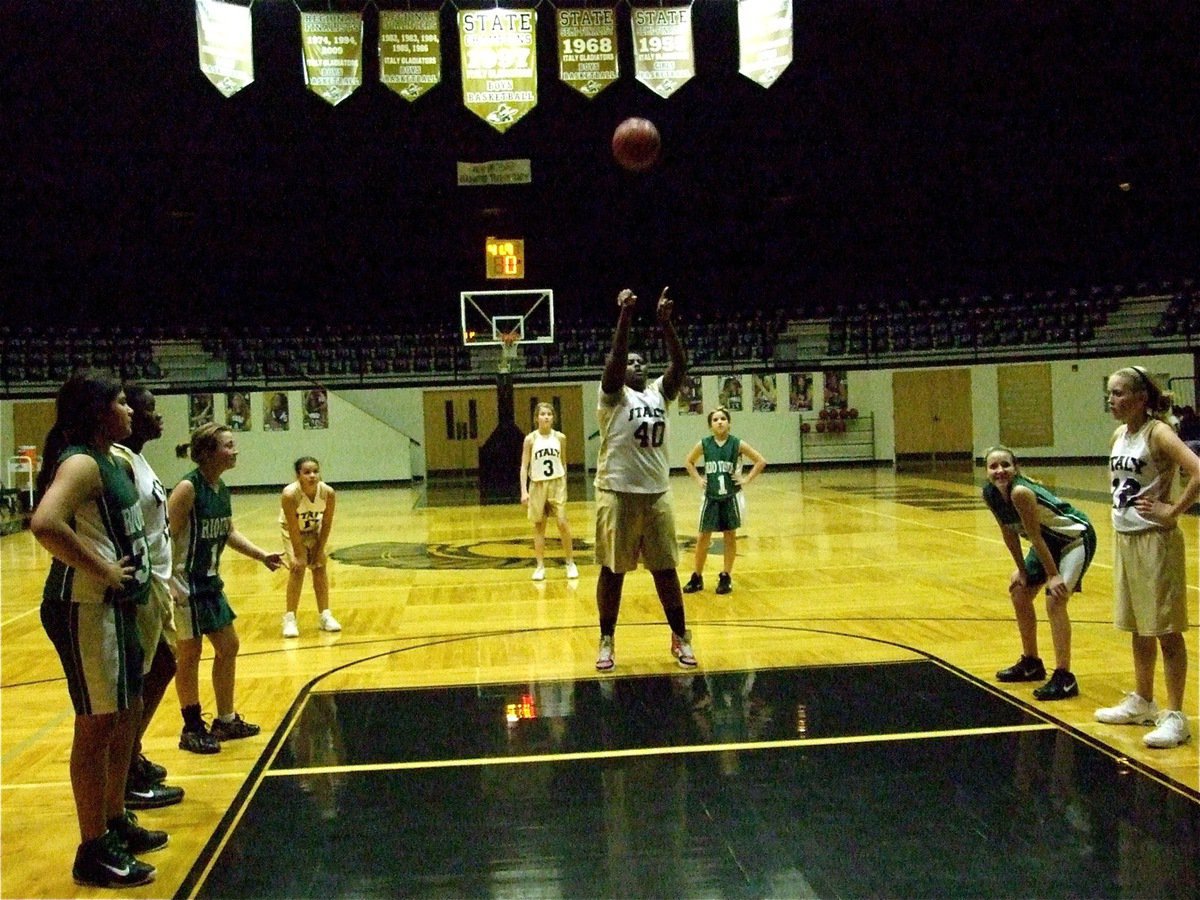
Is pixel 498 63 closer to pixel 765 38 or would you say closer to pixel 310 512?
pixel 765 38

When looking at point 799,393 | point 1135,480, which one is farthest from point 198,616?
point 799,393

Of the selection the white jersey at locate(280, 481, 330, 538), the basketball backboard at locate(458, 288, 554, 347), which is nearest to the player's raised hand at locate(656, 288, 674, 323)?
the white jersey at locate(280, 481, 330, 538)

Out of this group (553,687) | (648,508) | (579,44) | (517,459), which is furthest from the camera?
(517,459)

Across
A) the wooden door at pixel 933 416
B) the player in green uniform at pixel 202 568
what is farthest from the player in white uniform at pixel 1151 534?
the wooden door at pixel 933 416

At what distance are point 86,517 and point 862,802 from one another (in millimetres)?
2738

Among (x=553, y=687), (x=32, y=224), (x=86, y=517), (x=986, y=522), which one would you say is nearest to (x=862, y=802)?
(x=553, y=687)

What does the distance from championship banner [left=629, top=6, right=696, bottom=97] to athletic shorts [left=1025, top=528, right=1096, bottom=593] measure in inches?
350

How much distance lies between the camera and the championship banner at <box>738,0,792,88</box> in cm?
1228

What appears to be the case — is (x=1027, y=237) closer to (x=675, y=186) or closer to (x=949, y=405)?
(x=949, y=405)

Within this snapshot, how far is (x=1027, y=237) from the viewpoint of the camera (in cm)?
2616

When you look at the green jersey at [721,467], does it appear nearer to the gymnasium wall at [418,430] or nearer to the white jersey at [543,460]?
the white jersey at [543,460]

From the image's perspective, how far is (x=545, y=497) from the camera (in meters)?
9.55

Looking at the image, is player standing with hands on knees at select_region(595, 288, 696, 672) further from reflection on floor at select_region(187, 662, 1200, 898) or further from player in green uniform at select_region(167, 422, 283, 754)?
player in green uniform at select_region(167, 422, 283, 754)

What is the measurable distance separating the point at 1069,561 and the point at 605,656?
2.48 metres
